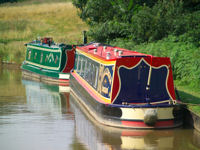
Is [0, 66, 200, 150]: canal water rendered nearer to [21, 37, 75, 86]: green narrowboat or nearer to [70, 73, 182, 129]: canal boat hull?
[70, 73, 182, 129]: canal boat hull

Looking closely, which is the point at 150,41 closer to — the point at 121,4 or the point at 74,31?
the point at 121,4

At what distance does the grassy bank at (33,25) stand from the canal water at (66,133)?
49.2 ft

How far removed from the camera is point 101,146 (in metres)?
11.1

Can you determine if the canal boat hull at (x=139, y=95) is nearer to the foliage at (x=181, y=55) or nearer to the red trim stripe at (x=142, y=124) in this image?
the red trim stripe at (x=142, y=124)

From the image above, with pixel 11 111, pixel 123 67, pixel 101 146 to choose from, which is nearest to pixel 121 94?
pixel 123 67

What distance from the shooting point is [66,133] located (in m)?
12.5

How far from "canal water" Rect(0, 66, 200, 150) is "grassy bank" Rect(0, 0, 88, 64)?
1499cm

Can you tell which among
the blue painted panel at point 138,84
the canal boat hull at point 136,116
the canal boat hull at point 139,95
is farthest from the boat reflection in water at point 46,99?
the blue painted panel at point 138,84

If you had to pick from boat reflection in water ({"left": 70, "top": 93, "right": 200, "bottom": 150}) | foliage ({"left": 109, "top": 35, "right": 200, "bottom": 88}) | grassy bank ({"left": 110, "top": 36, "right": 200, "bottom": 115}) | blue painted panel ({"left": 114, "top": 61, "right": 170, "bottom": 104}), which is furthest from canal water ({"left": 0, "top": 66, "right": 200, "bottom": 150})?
foliage ({"left": 109, "top": 35, "right": 200, "bottom": 88})

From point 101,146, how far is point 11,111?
5465mm

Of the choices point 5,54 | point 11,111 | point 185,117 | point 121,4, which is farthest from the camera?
point 5,54

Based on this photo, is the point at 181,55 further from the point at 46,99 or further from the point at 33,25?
the point at 33,25

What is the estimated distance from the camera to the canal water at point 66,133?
439 inches

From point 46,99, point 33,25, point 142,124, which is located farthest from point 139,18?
point 33,25
